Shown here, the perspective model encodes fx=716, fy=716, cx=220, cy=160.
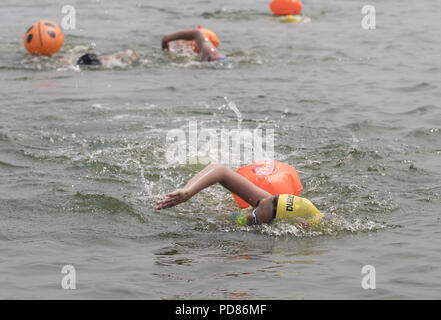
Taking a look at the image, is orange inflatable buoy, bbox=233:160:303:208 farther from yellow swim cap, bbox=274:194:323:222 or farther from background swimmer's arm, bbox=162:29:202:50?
background swimmer's arm, bbox=162:29:202:50

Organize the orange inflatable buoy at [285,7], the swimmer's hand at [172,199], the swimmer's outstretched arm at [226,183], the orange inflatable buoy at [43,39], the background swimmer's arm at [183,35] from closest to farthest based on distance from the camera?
the swimmer's hand at [172,199]
the swimmer's outstretched arm at [226,183]
the background swimmer's arm at [183,35]
the orange inflatable buoy at [43,39]
the orange inflatable buoy at [285,7]

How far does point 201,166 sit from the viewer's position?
28.3ft

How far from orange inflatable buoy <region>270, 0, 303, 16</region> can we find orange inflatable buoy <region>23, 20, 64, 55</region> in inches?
279

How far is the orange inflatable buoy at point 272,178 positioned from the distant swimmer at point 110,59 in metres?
7.22

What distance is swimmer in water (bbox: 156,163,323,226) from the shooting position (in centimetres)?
627

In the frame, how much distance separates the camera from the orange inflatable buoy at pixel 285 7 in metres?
19.1

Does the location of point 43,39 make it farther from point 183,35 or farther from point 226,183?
point 226,183

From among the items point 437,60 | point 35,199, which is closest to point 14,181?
point 35,199

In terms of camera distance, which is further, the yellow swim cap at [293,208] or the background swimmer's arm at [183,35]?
the background swimmer's arm at [183,35]

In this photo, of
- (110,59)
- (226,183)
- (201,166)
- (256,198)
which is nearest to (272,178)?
(256,198)

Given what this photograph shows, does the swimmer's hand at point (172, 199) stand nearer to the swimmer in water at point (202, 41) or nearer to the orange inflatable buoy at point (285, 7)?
the swimmer in water at point (202, 41)

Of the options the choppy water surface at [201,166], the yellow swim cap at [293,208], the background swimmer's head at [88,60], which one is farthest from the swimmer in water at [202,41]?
the yellow swim cap at [293,208]

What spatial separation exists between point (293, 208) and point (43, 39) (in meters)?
9.00

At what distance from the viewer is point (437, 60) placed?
14.5 meters
